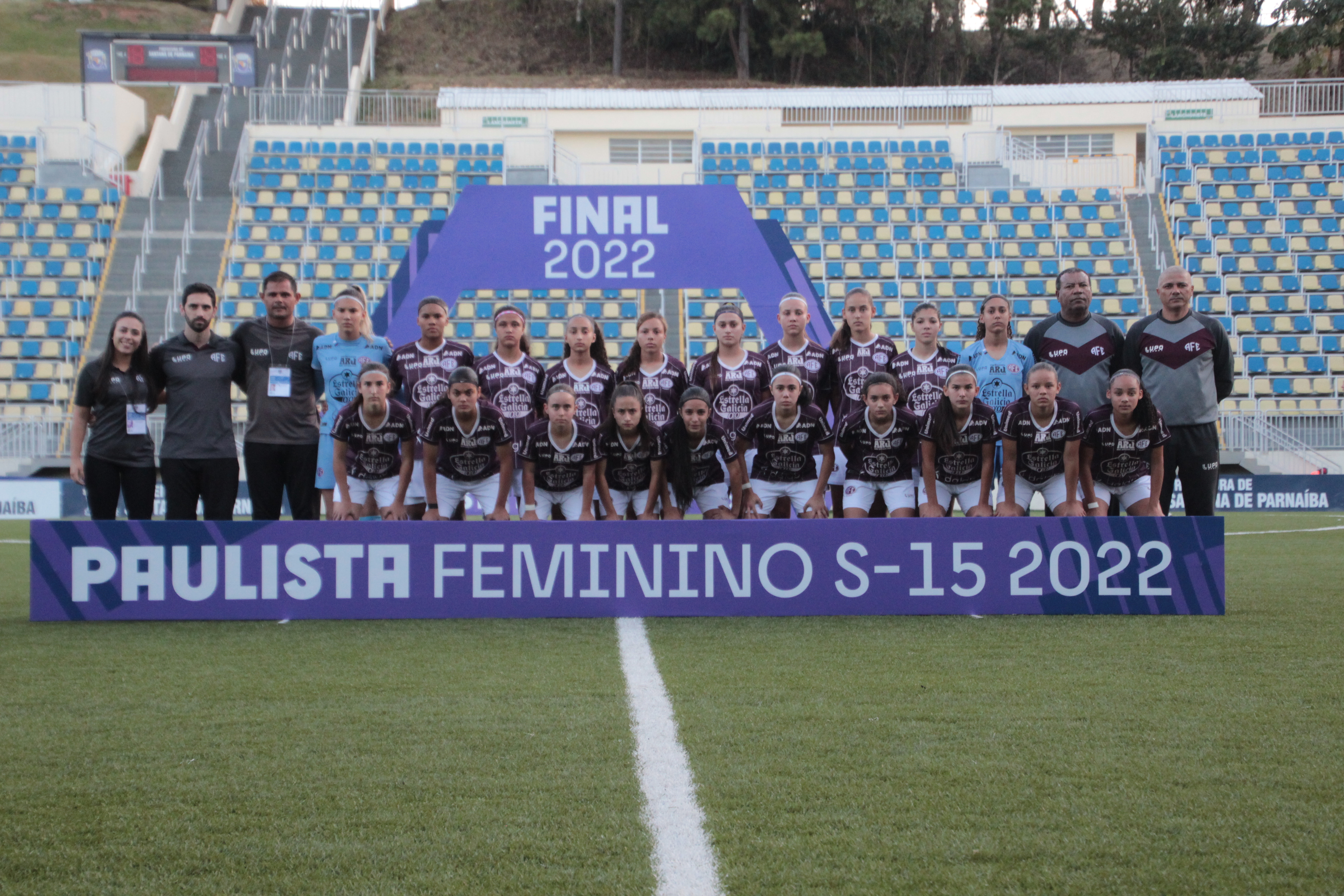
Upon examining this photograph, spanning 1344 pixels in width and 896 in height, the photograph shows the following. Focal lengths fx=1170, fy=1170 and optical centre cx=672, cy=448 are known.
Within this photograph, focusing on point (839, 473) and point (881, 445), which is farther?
point (839, 473)

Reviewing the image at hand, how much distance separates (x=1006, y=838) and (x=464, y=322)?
58.9 ft

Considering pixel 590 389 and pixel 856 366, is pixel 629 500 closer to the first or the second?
pixel 590 389

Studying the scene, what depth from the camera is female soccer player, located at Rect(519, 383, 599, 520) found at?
681cm

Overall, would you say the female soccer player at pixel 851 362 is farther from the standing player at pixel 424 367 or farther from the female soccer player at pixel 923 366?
the standing player at pixel 424 367

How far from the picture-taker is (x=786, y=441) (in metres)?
7.20

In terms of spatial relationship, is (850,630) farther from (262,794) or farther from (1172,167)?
(1172,167)

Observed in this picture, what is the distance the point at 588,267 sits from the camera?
8.68 meters

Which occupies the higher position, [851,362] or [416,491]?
[851,362]

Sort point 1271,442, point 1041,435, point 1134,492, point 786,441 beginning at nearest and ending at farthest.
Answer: point 1041,435, point 1134,492, point 786,441, point 1271,442

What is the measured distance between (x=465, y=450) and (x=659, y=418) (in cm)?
124

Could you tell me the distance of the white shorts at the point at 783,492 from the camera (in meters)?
7.36

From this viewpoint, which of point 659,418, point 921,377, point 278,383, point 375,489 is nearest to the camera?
point 278,383

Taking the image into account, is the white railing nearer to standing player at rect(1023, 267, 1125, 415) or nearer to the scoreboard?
standing player at rect(1023, 267, 1125, 415)

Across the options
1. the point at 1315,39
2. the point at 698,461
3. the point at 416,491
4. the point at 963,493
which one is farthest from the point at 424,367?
the point at 1315,39
